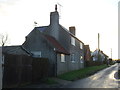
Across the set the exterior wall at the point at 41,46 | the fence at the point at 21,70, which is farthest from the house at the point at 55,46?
the fence at the point at 21,70

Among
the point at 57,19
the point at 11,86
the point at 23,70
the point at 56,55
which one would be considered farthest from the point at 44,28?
the point at 11,86

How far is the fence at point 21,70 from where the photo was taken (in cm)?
1483

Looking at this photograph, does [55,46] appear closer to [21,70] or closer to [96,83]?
[96,83]

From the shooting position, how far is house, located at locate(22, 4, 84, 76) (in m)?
25.4

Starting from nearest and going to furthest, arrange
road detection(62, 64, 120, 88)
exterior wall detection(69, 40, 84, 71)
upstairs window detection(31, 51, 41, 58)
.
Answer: road detection(62, 64, 120, 88) → upstairs window detection(31, 51, 41, 58) → exterior wall detection(69, 40, 84, 71)

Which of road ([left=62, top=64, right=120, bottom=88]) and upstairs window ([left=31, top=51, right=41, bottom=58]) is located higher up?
upstairs window ([left=31, top=51, right=41, bottom=58])

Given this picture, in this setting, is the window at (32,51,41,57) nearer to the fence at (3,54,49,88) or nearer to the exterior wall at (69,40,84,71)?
the fence at (3,54,49,88)

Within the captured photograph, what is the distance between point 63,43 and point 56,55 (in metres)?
7.06

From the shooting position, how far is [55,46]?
86.7 ft

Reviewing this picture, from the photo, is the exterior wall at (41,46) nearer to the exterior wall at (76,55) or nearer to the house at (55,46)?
the house at (55,46)

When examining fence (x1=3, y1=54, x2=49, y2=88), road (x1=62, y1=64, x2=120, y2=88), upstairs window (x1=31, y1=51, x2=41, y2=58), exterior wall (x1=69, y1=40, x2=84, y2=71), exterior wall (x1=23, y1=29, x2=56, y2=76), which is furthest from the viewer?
exterior wall (x1=69, y1=40, x2=84, y2=71)

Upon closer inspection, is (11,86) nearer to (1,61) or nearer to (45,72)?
(1,61)

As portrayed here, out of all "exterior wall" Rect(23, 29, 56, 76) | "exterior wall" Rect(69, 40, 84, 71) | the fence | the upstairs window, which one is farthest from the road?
"exterior wall" Rect(69, 40, 84, 71)

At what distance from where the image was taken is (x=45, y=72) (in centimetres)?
2147
